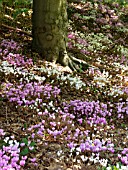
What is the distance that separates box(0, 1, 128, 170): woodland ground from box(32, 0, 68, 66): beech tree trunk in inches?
14.8

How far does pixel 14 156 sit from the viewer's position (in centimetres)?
505

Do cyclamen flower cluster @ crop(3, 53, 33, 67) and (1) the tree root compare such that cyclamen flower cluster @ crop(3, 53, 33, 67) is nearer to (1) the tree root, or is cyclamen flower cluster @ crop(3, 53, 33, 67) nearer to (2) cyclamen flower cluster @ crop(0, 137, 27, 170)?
(1) the tree root

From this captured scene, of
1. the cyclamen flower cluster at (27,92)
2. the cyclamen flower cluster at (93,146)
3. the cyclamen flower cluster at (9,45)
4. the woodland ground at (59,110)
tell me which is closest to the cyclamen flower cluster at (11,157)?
the woodland ground at (59,110)

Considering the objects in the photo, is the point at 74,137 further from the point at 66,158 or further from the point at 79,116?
the point at 79,116

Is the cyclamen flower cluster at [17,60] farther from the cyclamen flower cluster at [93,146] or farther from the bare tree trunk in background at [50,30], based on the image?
the cyclamen flower cluster at [93,146]

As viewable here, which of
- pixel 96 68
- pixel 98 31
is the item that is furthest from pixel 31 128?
pixel 98 31

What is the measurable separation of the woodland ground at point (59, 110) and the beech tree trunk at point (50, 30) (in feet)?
1.23

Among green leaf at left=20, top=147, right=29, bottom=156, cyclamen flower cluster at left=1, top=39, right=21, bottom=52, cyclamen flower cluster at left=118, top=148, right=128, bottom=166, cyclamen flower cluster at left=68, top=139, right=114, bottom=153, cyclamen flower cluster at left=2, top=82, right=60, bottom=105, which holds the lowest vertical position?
cyclamen flower cluster at left=118, top=148, right=128, bottom=166

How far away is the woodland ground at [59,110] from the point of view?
544cm

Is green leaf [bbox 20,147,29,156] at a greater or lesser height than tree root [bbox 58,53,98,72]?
lesser

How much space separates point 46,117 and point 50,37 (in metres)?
4.30

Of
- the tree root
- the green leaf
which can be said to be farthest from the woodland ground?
the tree root

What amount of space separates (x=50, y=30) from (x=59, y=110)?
389cm

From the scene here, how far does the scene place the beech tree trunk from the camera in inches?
411
